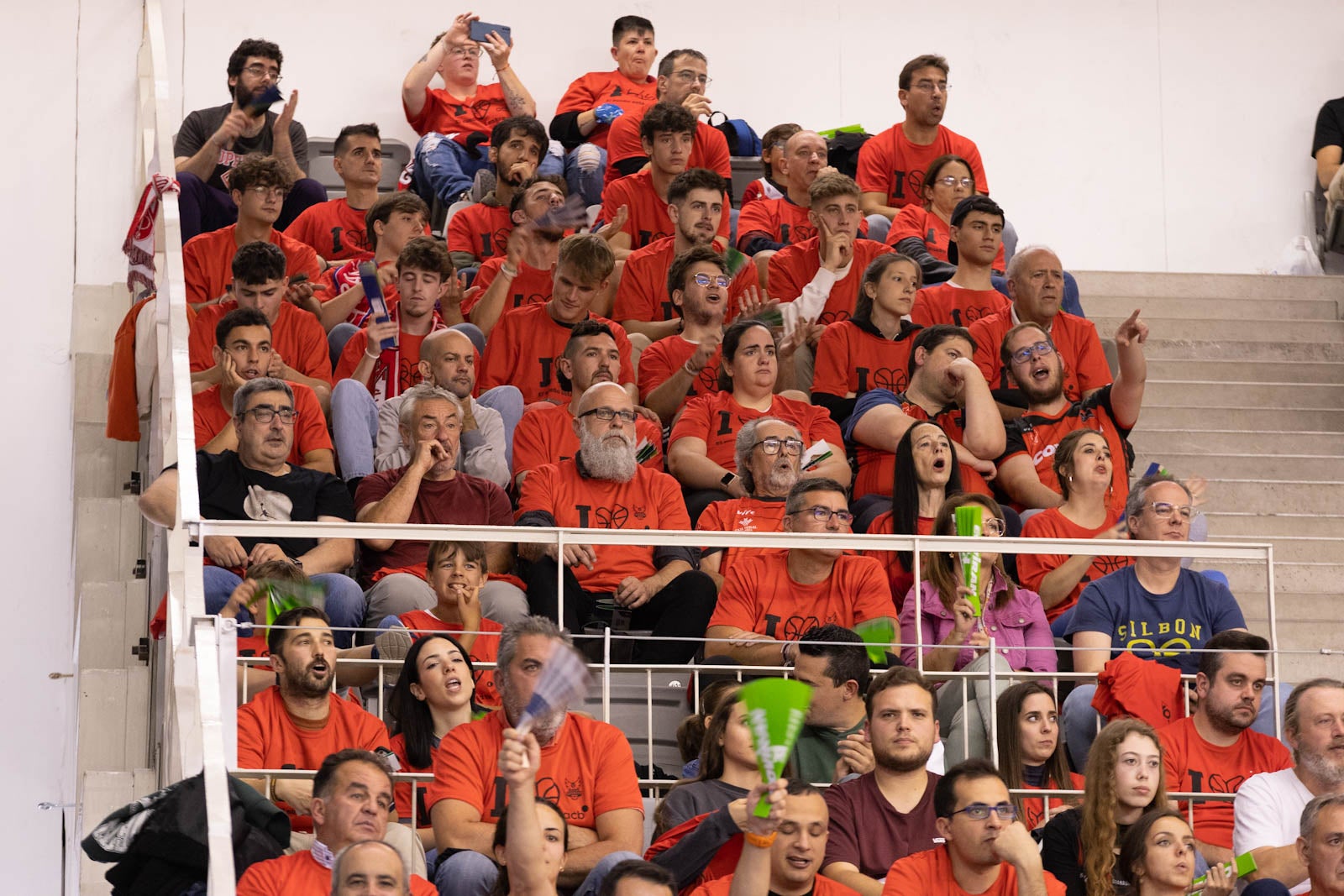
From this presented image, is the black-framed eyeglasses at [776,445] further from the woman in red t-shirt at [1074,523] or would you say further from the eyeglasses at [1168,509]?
the eyeglasses at [1168,509]

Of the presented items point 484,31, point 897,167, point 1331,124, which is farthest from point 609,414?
point 1331,124

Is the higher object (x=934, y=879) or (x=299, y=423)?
(x=299, y=423)

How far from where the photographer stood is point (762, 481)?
23.0ft

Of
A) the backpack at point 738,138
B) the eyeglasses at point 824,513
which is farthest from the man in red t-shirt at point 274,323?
the backpack at point 738,138

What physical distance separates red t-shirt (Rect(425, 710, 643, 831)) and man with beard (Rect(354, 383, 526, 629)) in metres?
0.96

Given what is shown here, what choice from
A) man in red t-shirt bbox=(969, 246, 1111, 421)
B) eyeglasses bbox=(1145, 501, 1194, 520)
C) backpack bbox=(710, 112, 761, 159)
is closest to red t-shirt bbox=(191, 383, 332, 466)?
man in red t-shirt bbox=(969, 246, 1111, 421)

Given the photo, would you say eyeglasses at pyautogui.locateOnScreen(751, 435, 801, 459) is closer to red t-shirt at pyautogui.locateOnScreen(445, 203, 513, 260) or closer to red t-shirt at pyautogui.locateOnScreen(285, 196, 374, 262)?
red t-shirt at pyautogui.locateOnScreen(445, 203, 513, 260)

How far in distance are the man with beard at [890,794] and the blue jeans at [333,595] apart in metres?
1.53

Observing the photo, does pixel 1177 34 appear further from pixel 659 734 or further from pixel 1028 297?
pixel 659 734

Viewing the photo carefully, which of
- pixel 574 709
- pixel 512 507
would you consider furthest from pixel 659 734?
pixel 512 507

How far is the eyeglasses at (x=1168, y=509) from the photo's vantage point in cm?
677

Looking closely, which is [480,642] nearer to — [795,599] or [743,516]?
[795,599]

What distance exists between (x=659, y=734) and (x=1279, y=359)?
4.29 metres

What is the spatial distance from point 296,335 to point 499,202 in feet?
4.78
